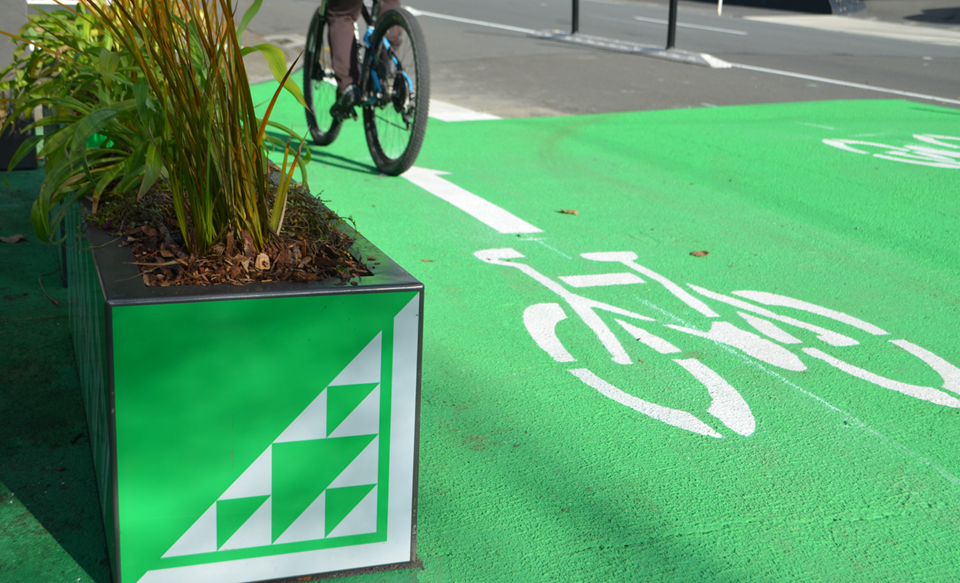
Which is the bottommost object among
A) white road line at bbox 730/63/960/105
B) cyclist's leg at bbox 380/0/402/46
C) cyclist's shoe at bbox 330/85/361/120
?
cyclist's shoe at bbox 330/85/361/120

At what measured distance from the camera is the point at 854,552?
97.2 inches

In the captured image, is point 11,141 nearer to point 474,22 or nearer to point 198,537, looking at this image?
point 198,537

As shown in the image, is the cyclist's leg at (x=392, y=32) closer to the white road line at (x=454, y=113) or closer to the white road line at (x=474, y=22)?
the white road line at (x=454, y=113)

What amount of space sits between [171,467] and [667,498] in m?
1.43

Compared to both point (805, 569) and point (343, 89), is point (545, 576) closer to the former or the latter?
point (805, 569)

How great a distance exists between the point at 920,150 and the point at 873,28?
17.0 metres

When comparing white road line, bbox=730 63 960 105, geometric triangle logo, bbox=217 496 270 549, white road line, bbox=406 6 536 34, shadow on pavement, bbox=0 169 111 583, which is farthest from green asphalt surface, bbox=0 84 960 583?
white road line, bbox=406 6 536 34

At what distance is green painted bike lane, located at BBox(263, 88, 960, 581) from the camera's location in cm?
251

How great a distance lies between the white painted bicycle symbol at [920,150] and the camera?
296 inches

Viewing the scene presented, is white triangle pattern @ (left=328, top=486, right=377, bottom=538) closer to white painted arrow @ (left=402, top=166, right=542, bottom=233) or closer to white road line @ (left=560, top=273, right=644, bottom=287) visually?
white road line @ (left=560, top=273, right=644, bottom=287)

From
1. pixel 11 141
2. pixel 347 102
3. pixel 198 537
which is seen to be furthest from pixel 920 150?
pixel 198 537

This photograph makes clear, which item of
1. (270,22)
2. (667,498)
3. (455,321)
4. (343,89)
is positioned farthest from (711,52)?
(667,498)

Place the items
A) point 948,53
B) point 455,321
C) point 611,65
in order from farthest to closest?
point 948,53 < point 611,65 < point 455,321

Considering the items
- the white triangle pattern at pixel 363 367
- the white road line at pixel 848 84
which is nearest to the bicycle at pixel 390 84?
the white triangle pattern at pixel 363 367
